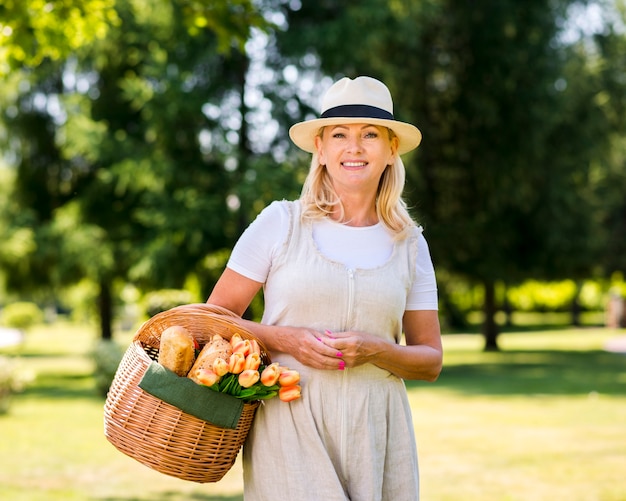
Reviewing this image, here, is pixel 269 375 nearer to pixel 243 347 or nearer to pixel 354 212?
pixel 243 347

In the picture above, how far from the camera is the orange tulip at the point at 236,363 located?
2771 mm

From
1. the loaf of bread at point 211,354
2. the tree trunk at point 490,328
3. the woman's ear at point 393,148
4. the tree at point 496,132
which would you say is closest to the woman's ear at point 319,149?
the woman's ear at point 393,148

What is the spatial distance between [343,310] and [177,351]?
538 mm

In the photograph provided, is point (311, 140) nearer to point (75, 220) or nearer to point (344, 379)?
point (344, 379)

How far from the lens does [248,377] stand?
2777 mm

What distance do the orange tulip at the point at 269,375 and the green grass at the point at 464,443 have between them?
5258 mm

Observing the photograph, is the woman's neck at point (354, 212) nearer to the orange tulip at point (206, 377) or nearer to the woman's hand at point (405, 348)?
the woman's hand at point (405, 348)

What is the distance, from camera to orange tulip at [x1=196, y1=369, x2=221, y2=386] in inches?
110

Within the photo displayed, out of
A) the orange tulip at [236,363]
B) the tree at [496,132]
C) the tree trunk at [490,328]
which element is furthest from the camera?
the tree trunk at [490,328]

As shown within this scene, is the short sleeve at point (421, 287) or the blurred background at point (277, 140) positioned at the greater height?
the blurred background at point (277, 140)

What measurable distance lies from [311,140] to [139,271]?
1528 centimetres

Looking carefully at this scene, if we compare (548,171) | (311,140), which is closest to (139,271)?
(548,171)

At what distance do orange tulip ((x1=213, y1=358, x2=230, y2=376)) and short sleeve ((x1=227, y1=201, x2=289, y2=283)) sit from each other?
1.06ft

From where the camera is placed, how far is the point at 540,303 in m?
51.1
